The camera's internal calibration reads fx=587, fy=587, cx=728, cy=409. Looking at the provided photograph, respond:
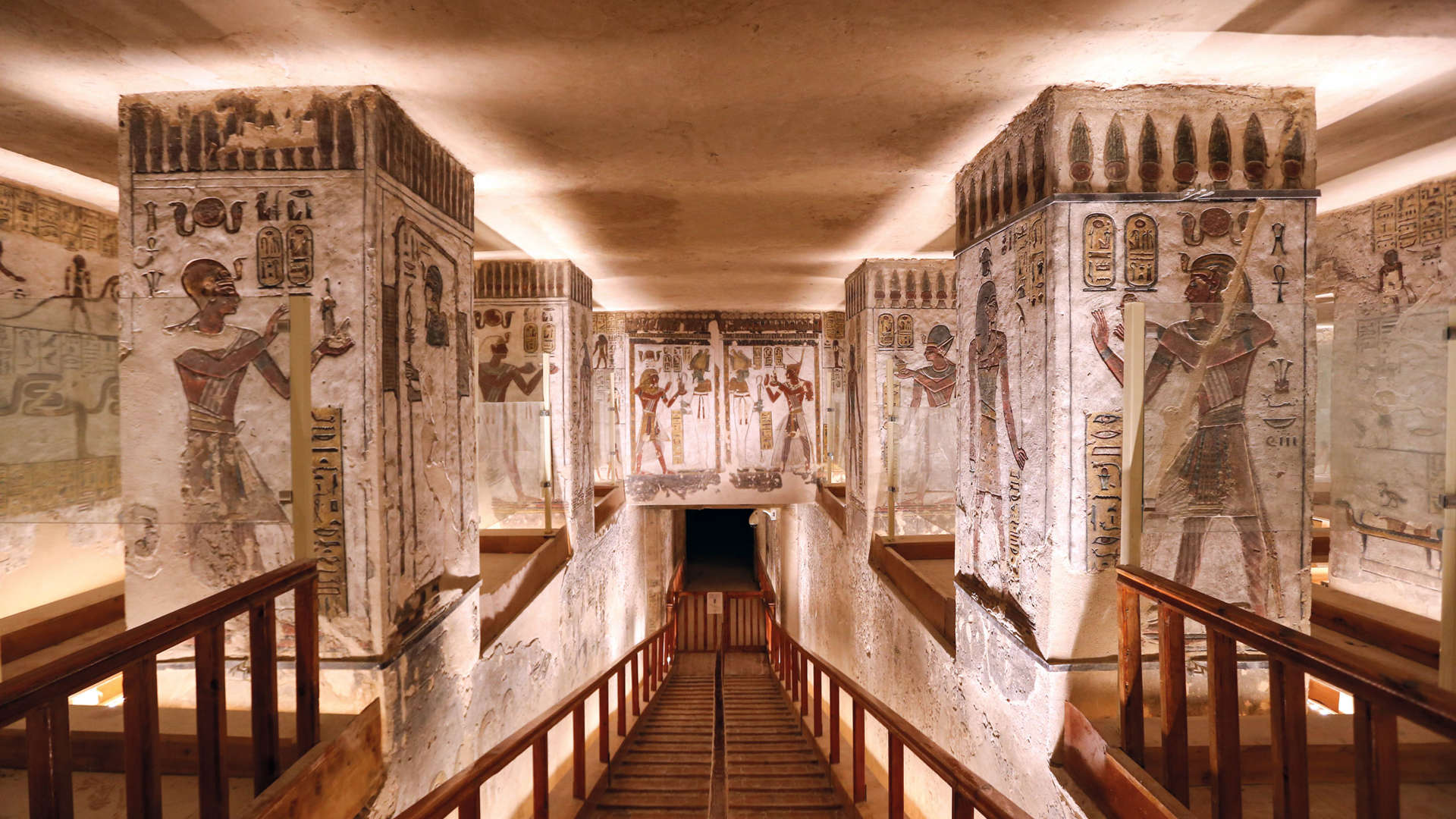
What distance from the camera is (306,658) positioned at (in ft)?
6.97

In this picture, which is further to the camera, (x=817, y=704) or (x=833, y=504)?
(x=833, y=504)

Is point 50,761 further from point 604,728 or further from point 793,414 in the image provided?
point 793,414

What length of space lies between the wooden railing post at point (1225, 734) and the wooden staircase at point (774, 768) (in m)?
1.99

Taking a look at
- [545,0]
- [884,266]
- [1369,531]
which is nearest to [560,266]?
[884,266]

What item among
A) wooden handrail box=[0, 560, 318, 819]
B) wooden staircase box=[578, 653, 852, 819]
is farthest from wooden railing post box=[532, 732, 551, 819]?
wooden handrail box=[0, 560, 318, 819]

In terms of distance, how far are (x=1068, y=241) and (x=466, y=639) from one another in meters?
3.52

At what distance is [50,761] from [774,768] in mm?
3509

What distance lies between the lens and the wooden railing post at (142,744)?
1535 mm

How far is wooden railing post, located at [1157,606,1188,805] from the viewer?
1.85 metres

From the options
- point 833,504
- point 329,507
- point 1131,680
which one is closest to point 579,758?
point 329,507

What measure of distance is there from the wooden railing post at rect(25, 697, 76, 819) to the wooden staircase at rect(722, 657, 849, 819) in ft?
8.75

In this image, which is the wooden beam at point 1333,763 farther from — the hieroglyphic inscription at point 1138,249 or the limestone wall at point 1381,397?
the hieroglyphic inscription at point 1138,249

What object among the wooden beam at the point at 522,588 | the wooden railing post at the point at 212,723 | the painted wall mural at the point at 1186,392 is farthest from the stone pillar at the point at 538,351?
the painted wall mural at the point at 1186,392

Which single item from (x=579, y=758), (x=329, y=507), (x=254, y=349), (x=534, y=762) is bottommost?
(x=579, y=758)
